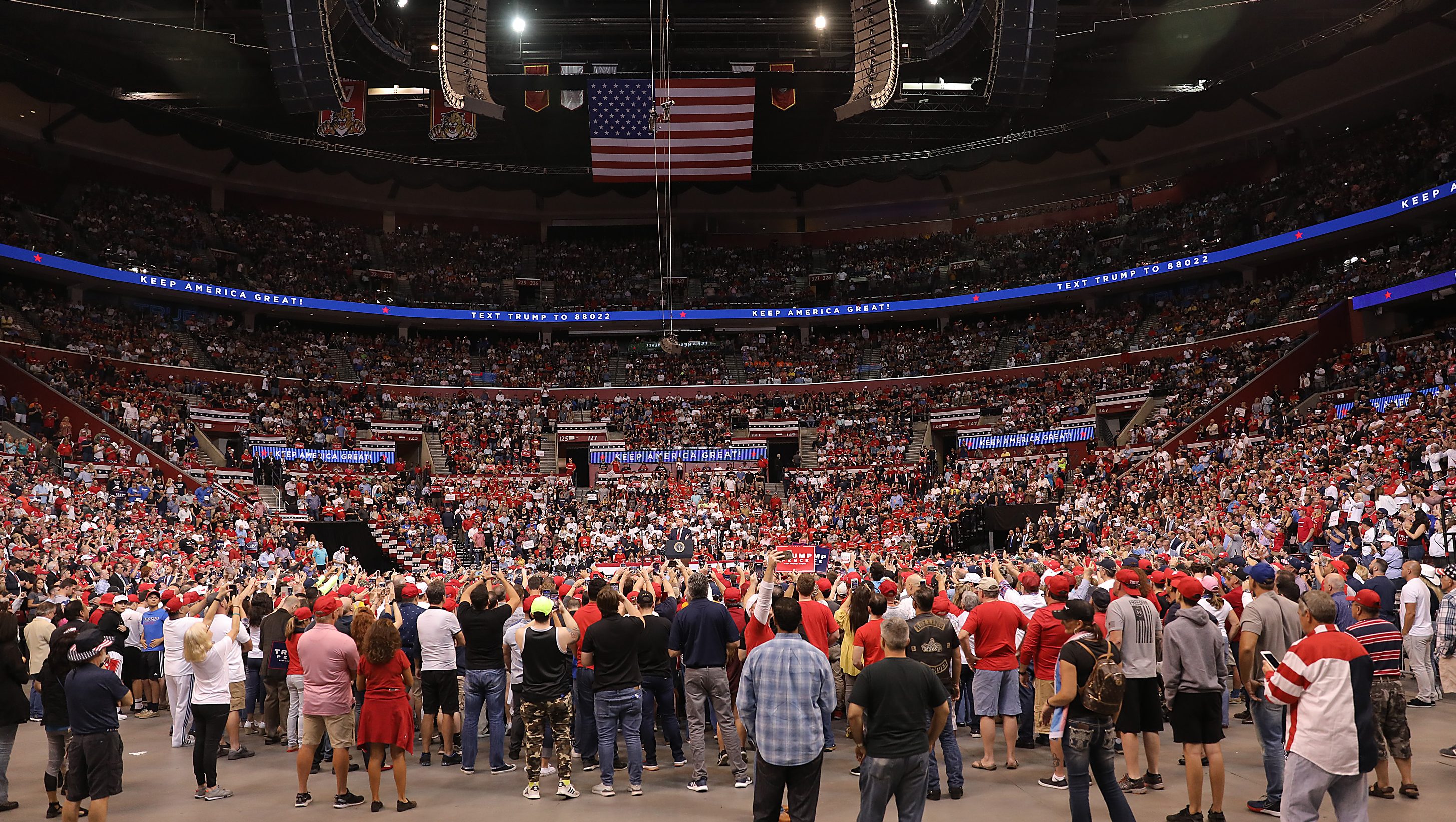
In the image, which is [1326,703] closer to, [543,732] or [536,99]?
[543,732]

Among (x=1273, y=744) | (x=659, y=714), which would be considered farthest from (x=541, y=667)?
(x=1273, y=744)

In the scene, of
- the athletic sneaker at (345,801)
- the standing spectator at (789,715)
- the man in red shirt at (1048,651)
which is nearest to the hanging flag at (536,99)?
the athletic sneaker at (345,801)

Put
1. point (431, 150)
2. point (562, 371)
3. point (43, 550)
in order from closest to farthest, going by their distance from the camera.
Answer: point (43, 550), point (431, 150), point (562, 371)

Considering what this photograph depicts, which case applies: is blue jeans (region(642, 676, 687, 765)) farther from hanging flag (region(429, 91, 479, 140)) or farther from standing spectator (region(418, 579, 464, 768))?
hanging flag (region(429, 91, 479, 140))

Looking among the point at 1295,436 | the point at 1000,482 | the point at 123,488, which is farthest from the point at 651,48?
the point at 1295,436

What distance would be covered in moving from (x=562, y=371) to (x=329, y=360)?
31.2ft

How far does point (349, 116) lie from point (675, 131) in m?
11.3

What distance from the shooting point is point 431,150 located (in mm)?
39625

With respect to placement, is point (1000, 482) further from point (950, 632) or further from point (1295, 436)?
point (950, 632)

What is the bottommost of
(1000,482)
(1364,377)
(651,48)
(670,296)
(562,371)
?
(1000,482)

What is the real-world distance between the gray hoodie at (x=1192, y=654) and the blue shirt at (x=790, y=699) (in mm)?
3032

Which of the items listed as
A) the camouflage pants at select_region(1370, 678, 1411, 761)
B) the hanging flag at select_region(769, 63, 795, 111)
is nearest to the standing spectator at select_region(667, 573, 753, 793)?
the camouflage pants at select_region(1370, 678, 1411, 761)

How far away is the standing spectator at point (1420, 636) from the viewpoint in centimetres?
1055

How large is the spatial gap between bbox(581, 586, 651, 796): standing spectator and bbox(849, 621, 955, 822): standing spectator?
9.97 feet
